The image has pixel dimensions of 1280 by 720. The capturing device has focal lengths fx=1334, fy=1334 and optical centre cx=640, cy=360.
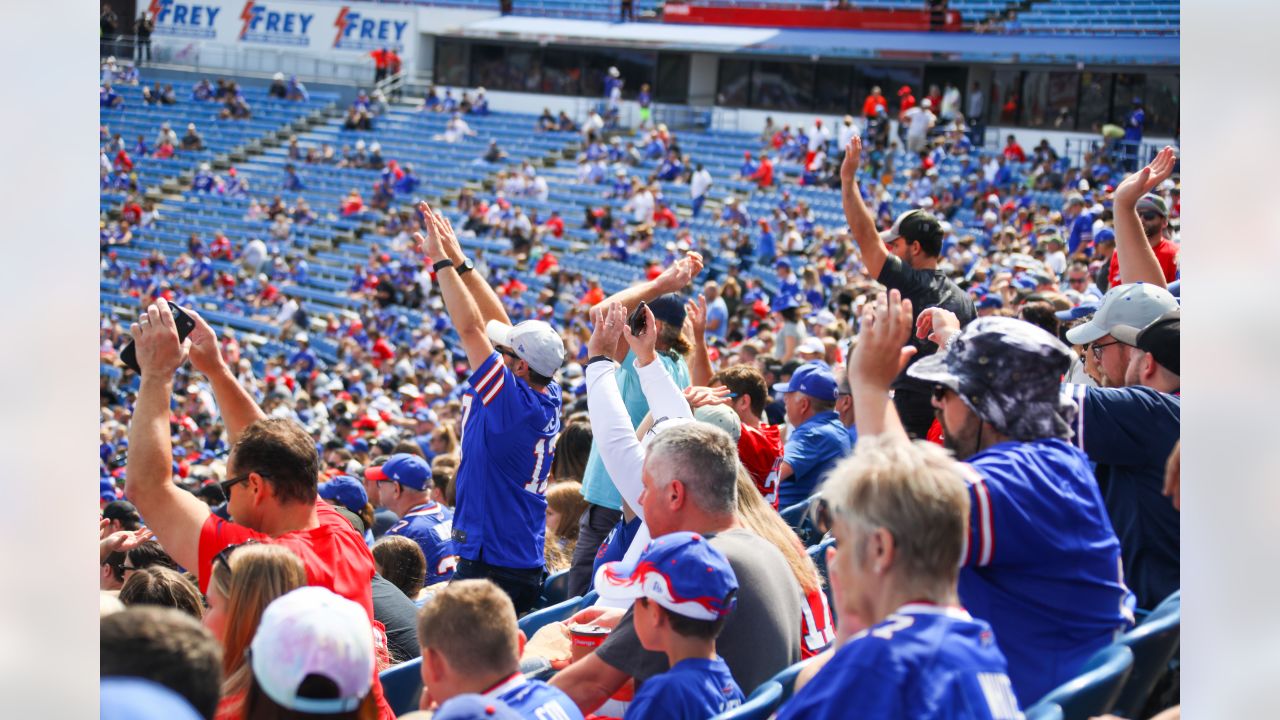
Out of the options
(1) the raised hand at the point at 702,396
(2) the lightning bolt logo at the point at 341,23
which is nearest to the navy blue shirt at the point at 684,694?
(1) the raised hand at the point at 702,396

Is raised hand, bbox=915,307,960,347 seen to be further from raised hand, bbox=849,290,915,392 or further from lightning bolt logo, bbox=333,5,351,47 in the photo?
lightning bolt logo, bbox=333,5,351,47

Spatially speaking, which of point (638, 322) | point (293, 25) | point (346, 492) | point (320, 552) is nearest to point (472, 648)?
point (320, 552)

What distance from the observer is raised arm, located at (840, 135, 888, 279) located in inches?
179

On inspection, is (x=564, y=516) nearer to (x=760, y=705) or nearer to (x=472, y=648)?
Answer: (x=760, y=705)

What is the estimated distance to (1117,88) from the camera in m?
24.1

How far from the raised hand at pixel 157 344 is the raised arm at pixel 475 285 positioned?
57.8 inches

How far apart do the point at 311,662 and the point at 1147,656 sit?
1.74 meters

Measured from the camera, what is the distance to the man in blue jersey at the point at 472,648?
245 centimetres

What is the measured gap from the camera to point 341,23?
3353cm

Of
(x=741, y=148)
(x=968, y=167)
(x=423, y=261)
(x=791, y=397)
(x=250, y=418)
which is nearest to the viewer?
(x=250, y=418)

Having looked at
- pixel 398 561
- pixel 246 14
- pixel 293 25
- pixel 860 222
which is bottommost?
pixel 398 561
